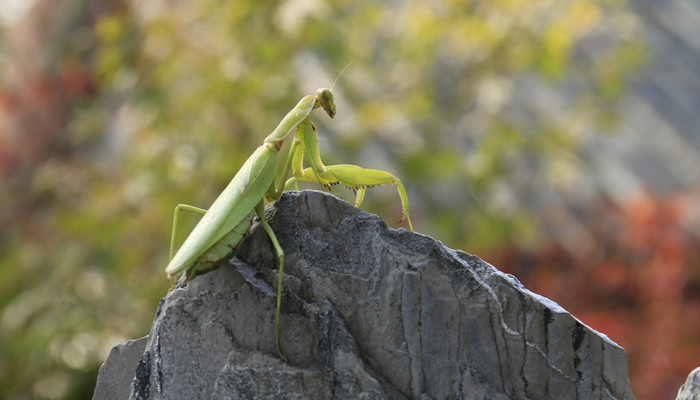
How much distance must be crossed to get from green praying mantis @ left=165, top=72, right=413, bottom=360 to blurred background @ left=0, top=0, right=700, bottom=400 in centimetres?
166

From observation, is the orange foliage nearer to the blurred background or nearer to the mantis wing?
the blurred background

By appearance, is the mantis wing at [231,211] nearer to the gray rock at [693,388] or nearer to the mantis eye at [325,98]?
the mantis eye at [325,98]

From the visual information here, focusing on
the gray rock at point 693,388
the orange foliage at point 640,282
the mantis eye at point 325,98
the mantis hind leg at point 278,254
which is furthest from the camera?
the orange foliage at point 640,282

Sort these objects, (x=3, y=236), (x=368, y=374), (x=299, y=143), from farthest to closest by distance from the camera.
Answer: (x=3, y=236)
(x=299, y=143)
(x=368, y=374)

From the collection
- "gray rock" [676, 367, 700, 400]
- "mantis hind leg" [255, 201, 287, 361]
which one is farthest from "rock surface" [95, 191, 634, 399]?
"gray rock" [676, 367, 700, 400]

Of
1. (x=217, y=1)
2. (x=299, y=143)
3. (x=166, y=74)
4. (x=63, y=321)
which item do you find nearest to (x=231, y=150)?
(x=166, y=74)

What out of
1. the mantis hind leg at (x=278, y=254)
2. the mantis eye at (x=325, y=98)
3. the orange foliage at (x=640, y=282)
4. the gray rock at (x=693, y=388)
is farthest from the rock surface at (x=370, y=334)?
the orange foliage at (x=640, y=282)

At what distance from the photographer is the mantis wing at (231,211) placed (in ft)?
4.62

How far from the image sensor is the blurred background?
12.3ft

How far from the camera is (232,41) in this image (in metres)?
3.97

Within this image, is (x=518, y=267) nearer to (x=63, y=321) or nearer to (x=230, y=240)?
(x=63, y=321)

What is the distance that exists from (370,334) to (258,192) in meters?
0.38

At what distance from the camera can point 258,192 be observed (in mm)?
1523

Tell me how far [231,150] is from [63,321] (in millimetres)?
1294
